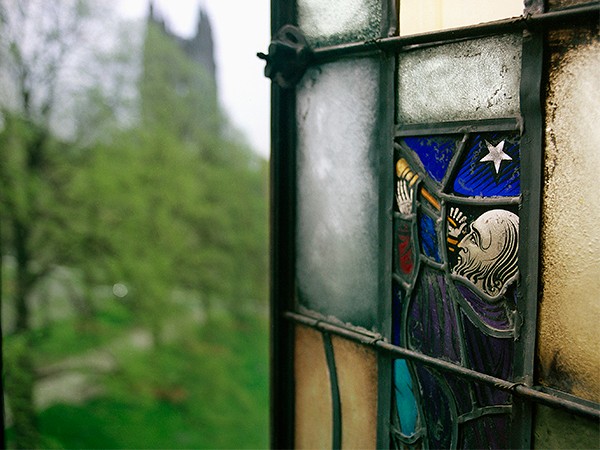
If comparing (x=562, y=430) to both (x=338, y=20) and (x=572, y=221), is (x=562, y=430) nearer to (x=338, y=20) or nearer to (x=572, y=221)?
(x=572, y=221)

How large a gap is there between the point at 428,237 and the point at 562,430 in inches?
23.3

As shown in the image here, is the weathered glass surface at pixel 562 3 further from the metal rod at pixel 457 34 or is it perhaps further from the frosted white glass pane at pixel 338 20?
the frosted white glass pane at pixel 338 20

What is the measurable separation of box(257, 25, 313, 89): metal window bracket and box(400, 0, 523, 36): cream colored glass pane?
1.34 feet

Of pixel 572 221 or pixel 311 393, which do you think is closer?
pixel 572 221

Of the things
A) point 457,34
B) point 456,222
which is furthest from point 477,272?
point 457,34

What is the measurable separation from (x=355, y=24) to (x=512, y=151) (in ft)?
2.45

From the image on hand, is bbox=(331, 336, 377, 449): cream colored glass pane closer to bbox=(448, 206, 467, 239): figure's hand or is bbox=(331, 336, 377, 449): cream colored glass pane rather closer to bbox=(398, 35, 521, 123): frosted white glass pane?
bbox=(448, 206, 467, 239): figure's hand

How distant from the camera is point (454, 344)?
1429 millimetres

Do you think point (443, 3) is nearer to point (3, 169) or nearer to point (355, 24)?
point (355, 24)

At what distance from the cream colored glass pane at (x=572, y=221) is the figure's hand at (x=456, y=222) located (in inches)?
8.5

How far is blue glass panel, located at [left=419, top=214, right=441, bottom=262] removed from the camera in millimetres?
1464

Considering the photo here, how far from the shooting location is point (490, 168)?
1.31 metres

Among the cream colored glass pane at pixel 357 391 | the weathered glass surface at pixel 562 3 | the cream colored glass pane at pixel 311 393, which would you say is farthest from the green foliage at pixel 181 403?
the weathered glass surface at pixel 562 3

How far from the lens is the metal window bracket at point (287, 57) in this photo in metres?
1.83
